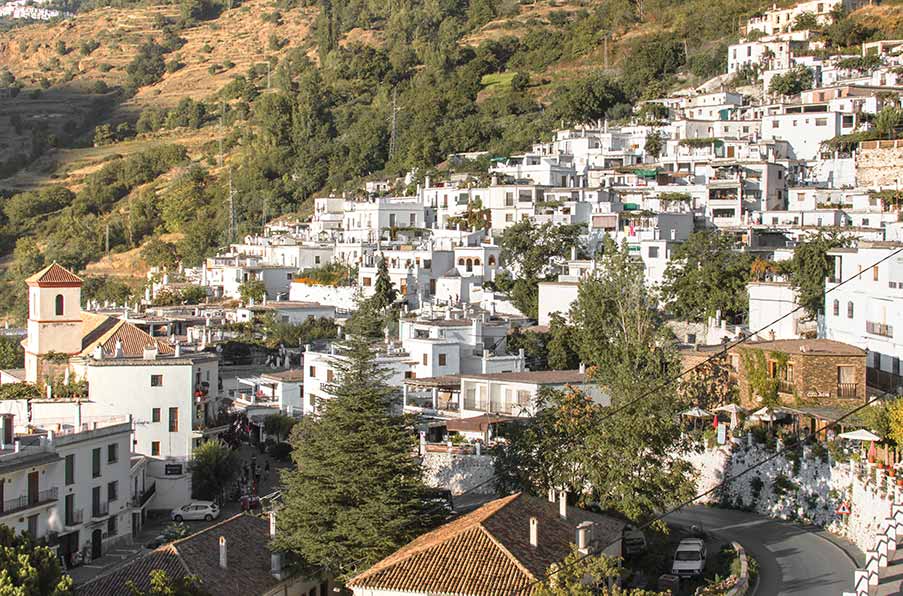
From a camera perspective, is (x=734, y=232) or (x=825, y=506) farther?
(x=734, y=232)

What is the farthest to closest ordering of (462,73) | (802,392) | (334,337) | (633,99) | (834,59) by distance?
1. (462,73)
2. (633,99)
3. (834,59)
4. (334,337)
5. (802,392)

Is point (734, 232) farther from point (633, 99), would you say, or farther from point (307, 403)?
point (633, 99)

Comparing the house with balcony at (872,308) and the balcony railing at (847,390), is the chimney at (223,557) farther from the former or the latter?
the house with balcony at (872,308)

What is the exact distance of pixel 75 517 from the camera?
3177cm

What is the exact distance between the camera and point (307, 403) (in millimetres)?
44344

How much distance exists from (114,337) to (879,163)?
116 ft

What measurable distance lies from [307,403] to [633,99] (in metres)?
44.4

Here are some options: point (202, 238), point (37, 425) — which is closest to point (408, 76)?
point (202, 238)

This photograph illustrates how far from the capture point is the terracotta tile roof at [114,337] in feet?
131

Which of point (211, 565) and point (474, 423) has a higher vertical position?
point (474, 423)

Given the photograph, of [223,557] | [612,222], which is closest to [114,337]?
[223,557]

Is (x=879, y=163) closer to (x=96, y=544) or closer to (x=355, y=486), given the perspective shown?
(x=355, y=486)

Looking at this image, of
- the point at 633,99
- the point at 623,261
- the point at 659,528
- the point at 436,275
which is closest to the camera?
the point at 659,528

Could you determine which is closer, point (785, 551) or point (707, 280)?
point (785, 551)
